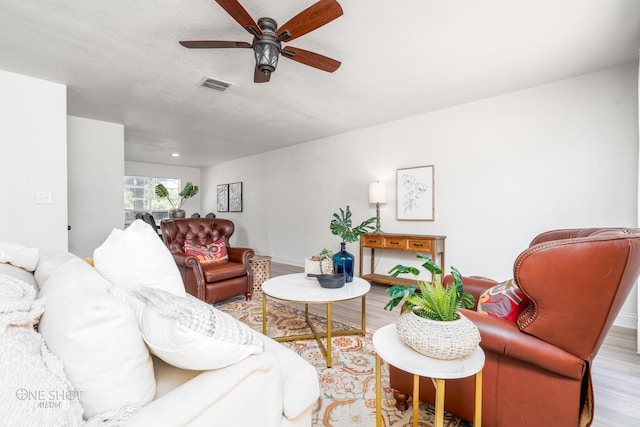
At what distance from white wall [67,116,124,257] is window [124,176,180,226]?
11.4ft

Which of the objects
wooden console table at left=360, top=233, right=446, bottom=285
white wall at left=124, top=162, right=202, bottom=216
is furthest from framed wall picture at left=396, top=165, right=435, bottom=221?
white wall at left=124, top=162, right=202, bottom=216

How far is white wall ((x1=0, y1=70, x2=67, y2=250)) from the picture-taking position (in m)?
2.67

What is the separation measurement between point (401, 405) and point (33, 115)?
13.3ft

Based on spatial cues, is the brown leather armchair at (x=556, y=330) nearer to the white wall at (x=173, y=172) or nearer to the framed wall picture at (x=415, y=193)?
the framed wall picture at (x=415, y=193)

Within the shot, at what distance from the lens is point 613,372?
1.87 m

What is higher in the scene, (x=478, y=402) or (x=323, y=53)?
(x=323, y=53)

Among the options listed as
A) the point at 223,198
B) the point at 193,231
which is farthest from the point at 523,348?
the point at 223,198

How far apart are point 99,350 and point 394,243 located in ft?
10.9

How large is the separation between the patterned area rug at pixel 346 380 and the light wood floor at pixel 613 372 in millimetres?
342

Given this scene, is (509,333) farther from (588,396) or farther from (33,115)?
(33,115)

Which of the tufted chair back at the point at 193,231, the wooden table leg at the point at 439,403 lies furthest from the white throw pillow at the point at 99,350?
the tufted chair back at the point at 193,231

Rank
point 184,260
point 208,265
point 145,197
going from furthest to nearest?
point 145,197 → point 208,265 → point 184,260

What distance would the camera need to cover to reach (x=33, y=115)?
279 cm

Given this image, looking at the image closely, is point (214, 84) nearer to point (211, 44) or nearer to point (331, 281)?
A: point (211, 44)
